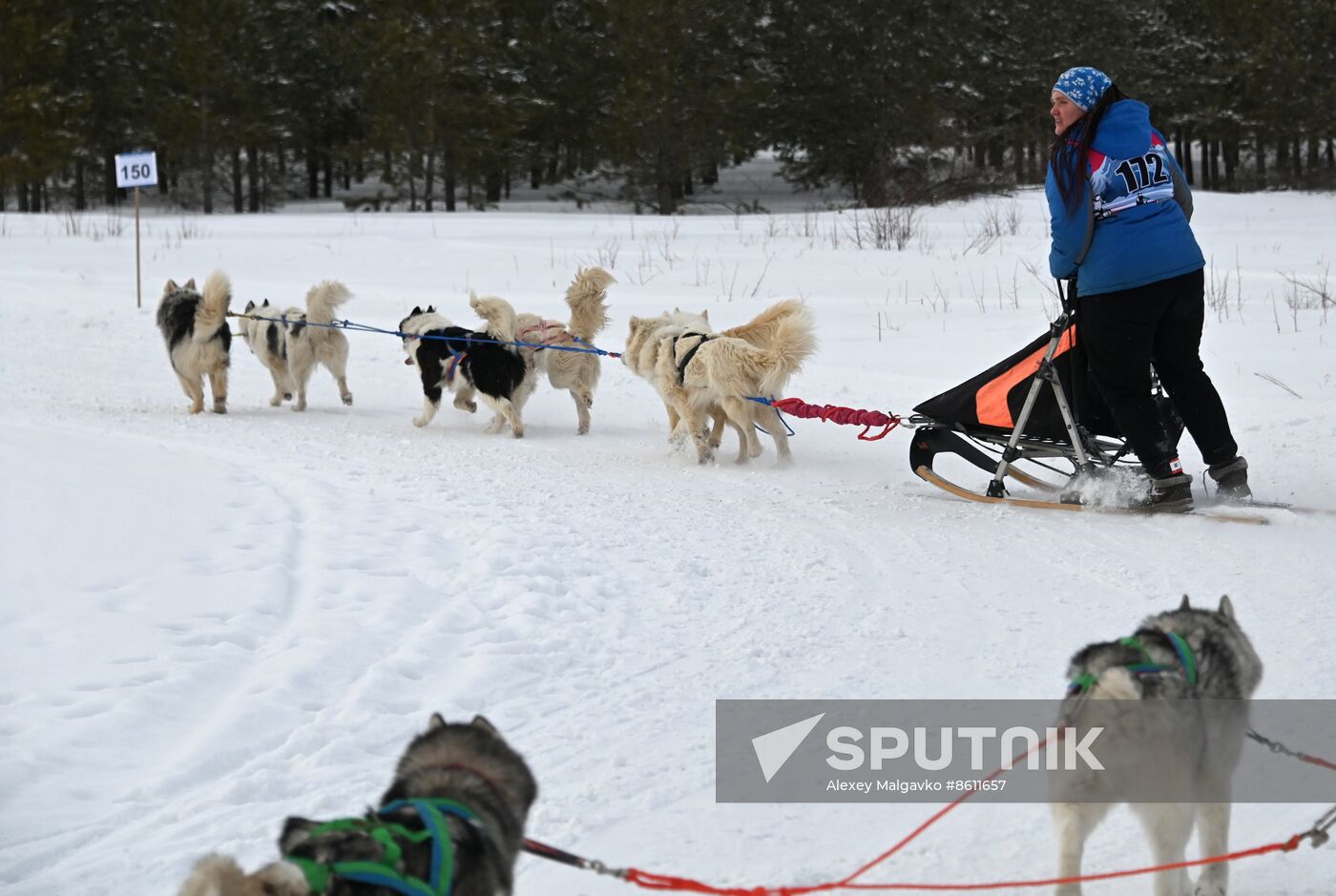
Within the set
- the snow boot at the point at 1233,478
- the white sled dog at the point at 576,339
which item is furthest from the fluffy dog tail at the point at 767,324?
the snow boot at the point at 1233,478

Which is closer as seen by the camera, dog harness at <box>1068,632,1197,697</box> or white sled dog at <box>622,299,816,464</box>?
dog harness at <box>1068,632,1197,697</box>

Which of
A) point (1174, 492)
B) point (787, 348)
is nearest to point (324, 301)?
point (787, 348)

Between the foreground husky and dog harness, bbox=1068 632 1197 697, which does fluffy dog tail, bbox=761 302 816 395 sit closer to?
the foreground husky

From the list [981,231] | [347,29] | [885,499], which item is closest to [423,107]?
[347,29]

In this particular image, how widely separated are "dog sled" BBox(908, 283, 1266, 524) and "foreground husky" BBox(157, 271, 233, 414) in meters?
5.88

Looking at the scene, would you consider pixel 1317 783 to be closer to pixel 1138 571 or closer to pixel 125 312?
pixel 1138 571

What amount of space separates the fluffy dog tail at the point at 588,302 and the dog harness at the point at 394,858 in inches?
299

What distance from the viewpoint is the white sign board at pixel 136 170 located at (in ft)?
48.2

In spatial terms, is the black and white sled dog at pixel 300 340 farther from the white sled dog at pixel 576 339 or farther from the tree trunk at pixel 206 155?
the tree trunk at pixel 206 155

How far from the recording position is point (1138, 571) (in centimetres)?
523

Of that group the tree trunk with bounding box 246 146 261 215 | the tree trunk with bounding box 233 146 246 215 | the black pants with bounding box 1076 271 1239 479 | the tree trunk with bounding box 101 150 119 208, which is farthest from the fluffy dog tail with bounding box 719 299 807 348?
the tree trunk with bounding box 101 150 119 208

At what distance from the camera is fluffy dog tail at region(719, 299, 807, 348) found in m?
7.96

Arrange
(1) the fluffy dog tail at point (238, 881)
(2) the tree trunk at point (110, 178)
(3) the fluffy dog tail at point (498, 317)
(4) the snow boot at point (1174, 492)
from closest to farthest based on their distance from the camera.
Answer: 1. (1) the fluffy dog tail at point (238, 881)
2. (4) the snow boot at point (1174, 492)
3. (3) the fluffy dog tail at point (498, 317)
4. (2) the tree trunk at point (110, 178)

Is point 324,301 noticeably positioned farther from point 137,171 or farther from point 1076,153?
point 1076,153
